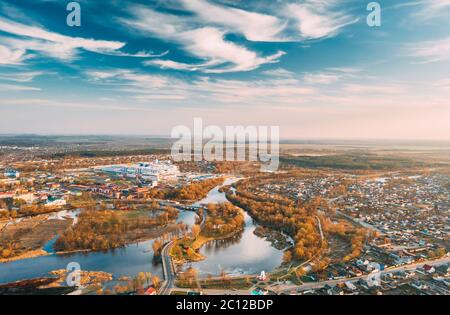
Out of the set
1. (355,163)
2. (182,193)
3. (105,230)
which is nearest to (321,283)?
(105,230)

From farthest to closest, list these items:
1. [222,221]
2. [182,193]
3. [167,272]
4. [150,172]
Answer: [150,172] < [182,193] < [222,221] < [167,272]

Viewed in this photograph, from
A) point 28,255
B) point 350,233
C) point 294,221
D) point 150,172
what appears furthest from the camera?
point 150,172

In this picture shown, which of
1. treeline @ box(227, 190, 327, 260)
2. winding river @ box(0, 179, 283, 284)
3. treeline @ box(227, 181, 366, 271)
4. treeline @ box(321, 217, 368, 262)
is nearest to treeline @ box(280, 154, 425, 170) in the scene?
treeline @ box(227, 181, 366, 271)

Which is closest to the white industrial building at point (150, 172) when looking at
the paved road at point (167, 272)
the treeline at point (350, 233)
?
the paved road at point (167, 272)

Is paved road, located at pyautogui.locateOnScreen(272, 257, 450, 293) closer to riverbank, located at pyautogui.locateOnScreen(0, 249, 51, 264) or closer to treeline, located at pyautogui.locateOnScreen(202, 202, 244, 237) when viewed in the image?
treeline, located at pyautogui.locateOnScreen(202, 202, 244, 237)

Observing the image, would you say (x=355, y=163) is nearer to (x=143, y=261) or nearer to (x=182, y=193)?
(x=182, y=193)

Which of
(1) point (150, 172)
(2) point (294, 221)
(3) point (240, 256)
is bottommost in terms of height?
(3) point (240, 256)

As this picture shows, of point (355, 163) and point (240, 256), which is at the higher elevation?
point (355, 163)

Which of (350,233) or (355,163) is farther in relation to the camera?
(355,163)

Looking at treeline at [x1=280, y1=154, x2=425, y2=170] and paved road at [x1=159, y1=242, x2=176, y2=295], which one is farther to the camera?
treeline at [x1=280, y1=154, x2=425, y2=170]
